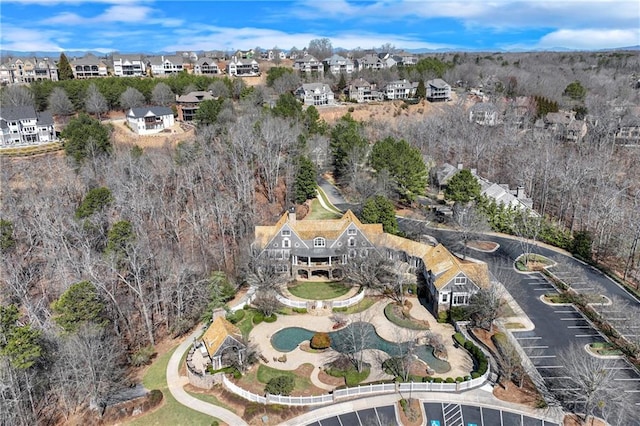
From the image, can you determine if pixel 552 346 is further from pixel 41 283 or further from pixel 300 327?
pixel 41 283

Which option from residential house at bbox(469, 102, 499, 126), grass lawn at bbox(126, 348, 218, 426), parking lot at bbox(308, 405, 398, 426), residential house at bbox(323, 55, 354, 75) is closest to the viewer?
parking lot at bbox(308, 405, 398, 426)

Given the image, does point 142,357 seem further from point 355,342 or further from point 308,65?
point 308,65

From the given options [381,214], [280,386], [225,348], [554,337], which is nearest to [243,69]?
[381,214]

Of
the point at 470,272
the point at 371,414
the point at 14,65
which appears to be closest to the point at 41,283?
the point at 371,414

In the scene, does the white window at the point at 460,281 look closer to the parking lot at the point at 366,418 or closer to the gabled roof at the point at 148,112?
the parking lot at the point at 366,418

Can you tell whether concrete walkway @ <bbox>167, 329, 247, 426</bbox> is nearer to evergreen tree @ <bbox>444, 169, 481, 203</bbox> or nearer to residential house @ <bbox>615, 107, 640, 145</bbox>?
evergreen tree @ <bbox>444, 169, 481, 203</bbox>

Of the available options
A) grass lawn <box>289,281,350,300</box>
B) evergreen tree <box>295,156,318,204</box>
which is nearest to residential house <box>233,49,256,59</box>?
evergreen tree <box>295,156,318,204</box>

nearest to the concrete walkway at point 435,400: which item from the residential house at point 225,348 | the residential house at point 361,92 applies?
the residential house at point 225,348
